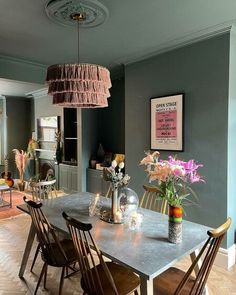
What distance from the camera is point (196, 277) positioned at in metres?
1.49

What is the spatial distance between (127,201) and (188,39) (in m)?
2.00

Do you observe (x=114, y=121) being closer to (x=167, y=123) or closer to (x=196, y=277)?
(x=167, y=123)

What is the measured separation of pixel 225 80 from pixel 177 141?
2.90 feet

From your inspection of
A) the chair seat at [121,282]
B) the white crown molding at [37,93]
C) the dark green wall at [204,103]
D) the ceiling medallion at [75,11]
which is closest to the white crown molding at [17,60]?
the ceiling medallion at [75,11]

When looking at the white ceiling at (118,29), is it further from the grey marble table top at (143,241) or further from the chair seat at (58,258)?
the chair seat at (58,258)

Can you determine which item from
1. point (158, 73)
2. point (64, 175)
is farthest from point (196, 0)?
point (64, 175)

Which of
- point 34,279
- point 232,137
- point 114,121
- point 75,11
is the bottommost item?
point 34,279

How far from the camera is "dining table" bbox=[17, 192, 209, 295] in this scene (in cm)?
139

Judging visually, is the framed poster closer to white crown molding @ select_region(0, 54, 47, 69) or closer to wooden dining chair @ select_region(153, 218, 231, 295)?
wooden dining chair @ select_region(153, 218, 231, 295)

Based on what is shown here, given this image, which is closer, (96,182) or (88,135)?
(96,182)

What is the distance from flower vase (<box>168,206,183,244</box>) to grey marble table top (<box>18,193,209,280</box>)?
37mm

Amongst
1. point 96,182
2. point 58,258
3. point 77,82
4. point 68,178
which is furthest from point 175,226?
point 68,178

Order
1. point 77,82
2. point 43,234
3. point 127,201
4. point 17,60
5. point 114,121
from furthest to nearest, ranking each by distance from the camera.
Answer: point 114,121 < point 17,60 < point 127,201 < point 43,234 < point 77,82

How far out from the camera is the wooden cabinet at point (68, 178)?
5.38 m
